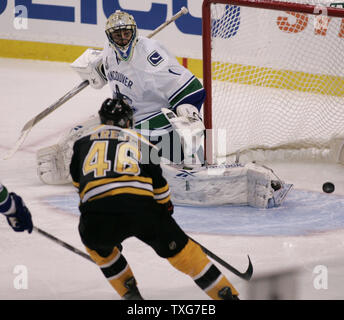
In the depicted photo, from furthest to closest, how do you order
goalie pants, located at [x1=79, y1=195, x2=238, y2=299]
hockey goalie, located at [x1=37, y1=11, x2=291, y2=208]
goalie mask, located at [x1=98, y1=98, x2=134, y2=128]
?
hockey goalie, located at [x1=37, y1=11, x2=291, y2=208], goalie mask, located at [x1=98, y1=98, x2=134, y2=128], goalie pants, located at [x1=79, y1=195, x2=238, y2=299]

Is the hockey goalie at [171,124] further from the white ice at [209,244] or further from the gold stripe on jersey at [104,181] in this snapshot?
the gold stripe on jersey at [104,181]

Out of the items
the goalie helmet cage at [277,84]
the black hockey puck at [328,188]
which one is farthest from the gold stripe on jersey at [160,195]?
the goalie helmet cage at [277,84]

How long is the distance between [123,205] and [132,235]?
0.10 meters

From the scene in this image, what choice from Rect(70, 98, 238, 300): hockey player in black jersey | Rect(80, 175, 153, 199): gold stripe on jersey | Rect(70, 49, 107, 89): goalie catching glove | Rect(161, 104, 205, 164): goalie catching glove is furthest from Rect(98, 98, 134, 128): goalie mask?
Rect(70, 49, 107, 89): goalie catching glove

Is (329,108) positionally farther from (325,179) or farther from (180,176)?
(180,176)

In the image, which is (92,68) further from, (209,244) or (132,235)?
(132,235)

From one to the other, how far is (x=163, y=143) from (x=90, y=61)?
0.67 meters

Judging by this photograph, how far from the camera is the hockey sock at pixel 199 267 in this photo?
1880 mm

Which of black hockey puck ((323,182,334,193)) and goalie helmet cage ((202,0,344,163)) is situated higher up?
Answer: goalie helmet cage ((202,0,344,163))

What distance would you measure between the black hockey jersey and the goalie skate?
1.22 meters

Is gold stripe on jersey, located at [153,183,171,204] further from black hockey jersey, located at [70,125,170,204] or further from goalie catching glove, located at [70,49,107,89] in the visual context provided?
goalie catching glove, located at [70,49,107,89]

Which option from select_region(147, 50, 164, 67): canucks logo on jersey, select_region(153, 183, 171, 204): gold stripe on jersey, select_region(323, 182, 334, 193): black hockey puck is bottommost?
select_region(323, 182, 334, 193): black hockey puck

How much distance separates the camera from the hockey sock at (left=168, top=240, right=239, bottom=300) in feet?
6.17

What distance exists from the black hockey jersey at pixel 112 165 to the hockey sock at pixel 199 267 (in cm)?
19
